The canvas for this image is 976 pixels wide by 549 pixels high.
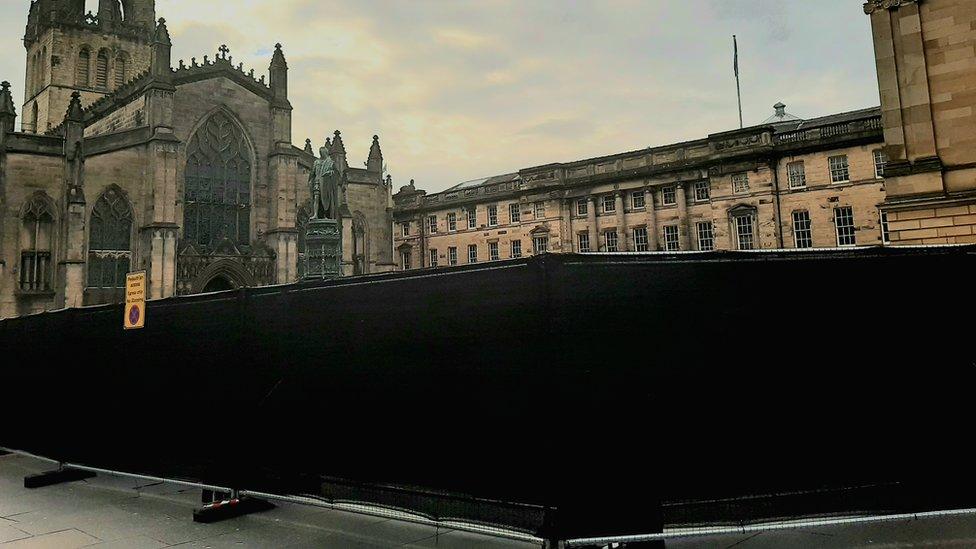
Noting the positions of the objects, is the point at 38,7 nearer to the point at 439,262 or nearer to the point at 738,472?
the point at 439,262

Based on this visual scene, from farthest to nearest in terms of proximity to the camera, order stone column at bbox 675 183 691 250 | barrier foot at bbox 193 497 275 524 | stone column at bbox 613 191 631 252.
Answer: stone column at bbox 613 191 631 252
stone column at bbox 675 183 691 250
barrier foot at bbox 193 497 275 524

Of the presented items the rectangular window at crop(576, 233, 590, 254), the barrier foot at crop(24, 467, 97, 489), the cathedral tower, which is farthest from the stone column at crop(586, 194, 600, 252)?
the cathedral tower

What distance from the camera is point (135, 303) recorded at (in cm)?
688

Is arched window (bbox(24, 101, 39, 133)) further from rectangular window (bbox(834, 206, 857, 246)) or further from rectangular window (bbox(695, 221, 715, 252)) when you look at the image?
rectangular window (bbox(834, 206, 857, 246))

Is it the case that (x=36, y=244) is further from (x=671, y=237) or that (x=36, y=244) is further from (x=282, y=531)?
(x=671, y=237)

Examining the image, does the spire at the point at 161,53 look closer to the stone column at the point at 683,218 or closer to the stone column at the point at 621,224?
the stone column at the point at 621,224

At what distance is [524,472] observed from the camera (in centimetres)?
404

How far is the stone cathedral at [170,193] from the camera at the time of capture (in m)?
27.9

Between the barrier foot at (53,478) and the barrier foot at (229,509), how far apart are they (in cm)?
352

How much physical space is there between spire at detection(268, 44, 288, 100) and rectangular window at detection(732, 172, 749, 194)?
1143 inches

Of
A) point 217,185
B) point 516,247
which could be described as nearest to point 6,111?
point 217,185

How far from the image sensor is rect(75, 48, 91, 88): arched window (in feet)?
163

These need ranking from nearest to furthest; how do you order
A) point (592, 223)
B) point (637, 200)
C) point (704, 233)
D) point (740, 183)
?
point (740, 183), point (704, 233), point (637, 200), point (592, 223)

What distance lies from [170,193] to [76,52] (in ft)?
101
